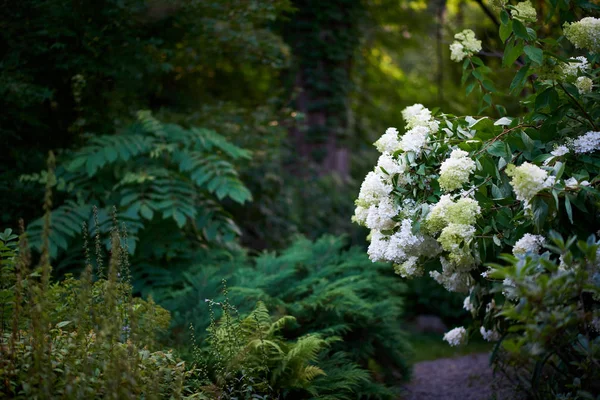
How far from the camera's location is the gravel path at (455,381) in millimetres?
4633

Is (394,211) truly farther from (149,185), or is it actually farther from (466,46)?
(149,185)

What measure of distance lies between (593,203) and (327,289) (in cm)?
223

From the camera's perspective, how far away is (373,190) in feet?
9.88

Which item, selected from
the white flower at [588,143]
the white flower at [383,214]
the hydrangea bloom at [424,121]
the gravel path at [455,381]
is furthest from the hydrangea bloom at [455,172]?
the gravel path at [455,381]

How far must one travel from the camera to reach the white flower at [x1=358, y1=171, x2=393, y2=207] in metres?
3.00

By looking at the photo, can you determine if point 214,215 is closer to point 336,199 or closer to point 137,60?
point 137,60

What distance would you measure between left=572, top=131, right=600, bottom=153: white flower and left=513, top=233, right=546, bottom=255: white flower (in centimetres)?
52

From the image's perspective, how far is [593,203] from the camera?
2.57 m

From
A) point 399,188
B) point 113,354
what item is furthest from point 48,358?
point 399,188

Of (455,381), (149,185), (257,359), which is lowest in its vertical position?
(455,381)

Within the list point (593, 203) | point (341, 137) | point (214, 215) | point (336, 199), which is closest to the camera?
point (593, 203)

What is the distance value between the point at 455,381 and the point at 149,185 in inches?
136

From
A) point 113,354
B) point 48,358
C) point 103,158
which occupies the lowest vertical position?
point 113,354

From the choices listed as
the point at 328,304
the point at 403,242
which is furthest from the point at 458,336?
the point at 403,242
